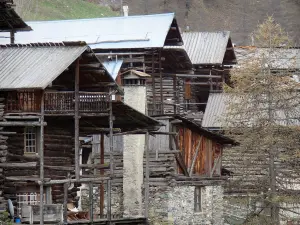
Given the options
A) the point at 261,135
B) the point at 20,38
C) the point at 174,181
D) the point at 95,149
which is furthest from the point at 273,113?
the point at 20,38

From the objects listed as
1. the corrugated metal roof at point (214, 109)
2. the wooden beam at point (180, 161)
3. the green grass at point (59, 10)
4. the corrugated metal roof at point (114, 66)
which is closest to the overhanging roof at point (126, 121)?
the wooden beam at point (180, 161)

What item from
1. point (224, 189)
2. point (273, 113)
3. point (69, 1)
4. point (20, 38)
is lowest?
point (224, 189)

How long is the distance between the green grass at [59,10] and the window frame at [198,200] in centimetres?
3350

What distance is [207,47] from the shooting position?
57688 mm

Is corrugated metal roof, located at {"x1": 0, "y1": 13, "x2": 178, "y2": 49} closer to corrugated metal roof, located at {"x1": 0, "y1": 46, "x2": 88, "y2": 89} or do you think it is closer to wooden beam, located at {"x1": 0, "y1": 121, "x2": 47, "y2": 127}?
corrugated metal roof, located at {"x1": 0, "y1": 46, "x2": 88, "y2": 89}

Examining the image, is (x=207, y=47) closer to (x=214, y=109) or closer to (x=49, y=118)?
(x=214, y=109)

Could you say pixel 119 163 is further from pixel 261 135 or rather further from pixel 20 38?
pixel 20 38

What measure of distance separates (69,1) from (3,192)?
5448 cm

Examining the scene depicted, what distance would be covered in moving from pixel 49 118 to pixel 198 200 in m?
10.8

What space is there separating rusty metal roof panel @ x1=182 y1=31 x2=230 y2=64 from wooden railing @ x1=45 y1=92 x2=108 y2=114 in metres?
22.7

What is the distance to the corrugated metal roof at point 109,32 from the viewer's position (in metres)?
48.1

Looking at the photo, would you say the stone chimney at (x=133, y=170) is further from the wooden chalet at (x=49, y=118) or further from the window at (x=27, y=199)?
the window at (x=27, y=199)

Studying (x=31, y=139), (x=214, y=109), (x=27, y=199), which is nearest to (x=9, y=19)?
(x=31, y=139)

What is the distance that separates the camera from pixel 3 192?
1314 inches
